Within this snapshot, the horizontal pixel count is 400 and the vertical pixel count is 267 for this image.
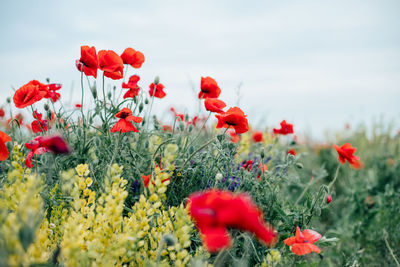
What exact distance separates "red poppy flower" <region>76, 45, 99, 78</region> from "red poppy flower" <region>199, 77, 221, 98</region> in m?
0.55

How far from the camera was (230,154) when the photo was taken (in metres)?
1.63

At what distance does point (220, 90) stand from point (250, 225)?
1119 millimetres

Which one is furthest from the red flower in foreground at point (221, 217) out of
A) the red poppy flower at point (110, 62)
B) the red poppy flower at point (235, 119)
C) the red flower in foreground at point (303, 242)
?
the red poppy flower at point (110, 62)

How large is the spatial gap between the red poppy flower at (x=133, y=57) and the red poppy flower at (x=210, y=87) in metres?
0.35

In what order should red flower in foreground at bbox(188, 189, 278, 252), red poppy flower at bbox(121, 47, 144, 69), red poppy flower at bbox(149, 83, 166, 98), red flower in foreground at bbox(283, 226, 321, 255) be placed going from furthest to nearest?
red poppy flower at bbox(149, 83, 166, 98) < red poppy flower at bbox(121, 47, 144, 69) < red flower in foreground at bbox(283, 226, 321, 255) < red flower in foreground at bbox(188, 189, 278, 252)

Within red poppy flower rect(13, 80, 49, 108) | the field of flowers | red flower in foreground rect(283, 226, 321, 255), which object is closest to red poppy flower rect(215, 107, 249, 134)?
the field of flowers

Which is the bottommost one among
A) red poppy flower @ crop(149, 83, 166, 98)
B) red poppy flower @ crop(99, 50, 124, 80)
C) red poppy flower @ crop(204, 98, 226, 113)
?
red poppy flower @ crop(204, 98, 226, 113)

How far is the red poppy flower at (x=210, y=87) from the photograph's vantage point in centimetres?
174

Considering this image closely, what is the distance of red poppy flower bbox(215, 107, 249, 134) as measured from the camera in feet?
4.73

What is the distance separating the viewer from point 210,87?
1745 mm

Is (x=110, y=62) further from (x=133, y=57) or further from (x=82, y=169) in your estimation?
(x=82, y=169)

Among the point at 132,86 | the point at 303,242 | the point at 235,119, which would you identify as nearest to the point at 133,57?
the point at 132,86

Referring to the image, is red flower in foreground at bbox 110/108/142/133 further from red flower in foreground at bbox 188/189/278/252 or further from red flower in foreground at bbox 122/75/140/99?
red flower in foreground at bbox 188/189/278/252

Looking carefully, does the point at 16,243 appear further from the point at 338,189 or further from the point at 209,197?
the point at 338,189
